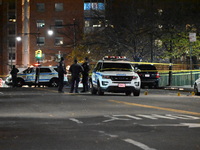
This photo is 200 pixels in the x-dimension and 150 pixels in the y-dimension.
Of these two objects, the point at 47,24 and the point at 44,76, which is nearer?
the point at 44,76

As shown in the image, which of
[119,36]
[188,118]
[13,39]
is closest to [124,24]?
[119,36]

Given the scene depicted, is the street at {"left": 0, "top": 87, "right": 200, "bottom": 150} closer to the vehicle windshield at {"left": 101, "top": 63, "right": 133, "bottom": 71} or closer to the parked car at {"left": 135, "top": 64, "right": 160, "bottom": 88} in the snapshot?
the vehicle windshield at {"left": 101, "top": 63, "right": 133, "bottom": 71}

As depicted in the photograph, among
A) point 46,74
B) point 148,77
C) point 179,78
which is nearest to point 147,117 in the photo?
point 148,77

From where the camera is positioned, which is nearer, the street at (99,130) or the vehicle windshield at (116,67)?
the street at (99,130)

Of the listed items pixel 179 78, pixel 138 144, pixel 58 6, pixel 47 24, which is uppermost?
pixel 58 6

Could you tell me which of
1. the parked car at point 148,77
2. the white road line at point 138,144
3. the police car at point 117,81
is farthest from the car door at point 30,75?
the white road line at point 138,144

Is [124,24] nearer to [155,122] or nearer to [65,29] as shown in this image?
[155,122]

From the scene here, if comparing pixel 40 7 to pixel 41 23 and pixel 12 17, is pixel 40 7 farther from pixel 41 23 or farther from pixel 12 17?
pixel 12 17

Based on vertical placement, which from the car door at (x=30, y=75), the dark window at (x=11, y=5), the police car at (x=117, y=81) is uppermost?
the dark window at (x=11, y=5)

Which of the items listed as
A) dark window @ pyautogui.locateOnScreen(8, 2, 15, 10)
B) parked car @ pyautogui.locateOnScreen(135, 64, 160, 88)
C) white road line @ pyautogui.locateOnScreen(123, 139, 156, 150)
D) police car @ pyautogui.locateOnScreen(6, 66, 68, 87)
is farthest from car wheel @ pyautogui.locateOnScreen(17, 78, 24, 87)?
dark window @ pyautogui.locateOnScreen(8, 2, 15, 10)

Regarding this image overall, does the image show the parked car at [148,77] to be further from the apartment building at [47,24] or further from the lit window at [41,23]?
the lit window at [41,23]

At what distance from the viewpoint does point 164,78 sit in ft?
157

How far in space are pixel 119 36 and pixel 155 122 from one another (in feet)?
126

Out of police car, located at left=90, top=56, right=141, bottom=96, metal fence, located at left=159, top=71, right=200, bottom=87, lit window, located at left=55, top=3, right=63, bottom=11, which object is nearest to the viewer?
police car, located at left=90, top=56, right=141, bottom=96
